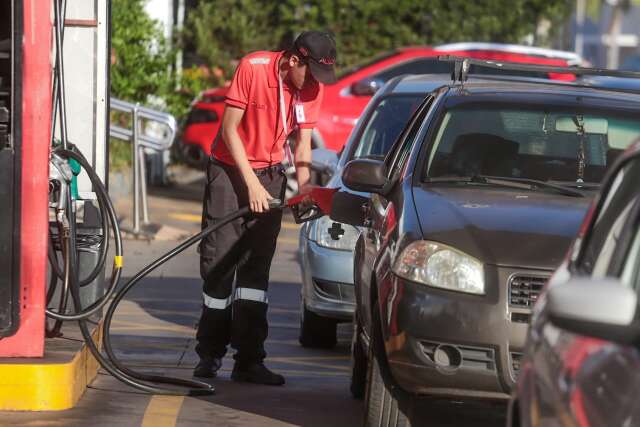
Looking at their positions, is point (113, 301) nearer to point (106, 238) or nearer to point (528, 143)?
point (106, 238)

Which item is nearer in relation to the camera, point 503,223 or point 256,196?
point 503,223

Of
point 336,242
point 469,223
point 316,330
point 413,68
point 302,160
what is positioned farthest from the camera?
point 413,68

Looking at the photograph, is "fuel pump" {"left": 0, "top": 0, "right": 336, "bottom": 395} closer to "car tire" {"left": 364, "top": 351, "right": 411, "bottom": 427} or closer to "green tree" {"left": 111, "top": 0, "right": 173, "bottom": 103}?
"car tire" {"left": 364, "top": 351, "right": 411, "bottom": 427}

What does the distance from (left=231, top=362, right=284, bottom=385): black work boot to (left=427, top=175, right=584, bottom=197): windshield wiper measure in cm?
168

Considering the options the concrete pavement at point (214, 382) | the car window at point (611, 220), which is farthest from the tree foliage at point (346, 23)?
the car window at point (611, 220)

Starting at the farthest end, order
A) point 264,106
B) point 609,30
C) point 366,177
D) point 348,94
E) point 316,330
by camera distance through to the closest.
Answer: point 609,30 → point 348,94 → point 316,330 → point 264,106 → point 366,177

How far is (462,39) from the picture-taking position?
25.1 m

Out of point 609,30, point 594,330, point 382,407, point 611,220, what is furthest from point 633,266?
point 609,30

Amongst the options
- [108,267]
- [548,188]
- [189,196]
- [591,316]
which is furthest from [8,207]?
[189,196]

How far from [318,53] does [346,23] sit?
1683 centimetres

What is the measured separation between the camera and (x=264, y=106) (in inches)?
322

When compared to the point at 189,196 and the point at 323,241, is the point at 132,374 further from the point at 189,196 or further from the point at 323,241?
the point at 189,196

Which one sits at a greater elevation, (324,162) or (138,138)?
(324,162)

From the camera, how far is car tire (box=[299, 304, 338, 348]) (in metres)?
9.57
